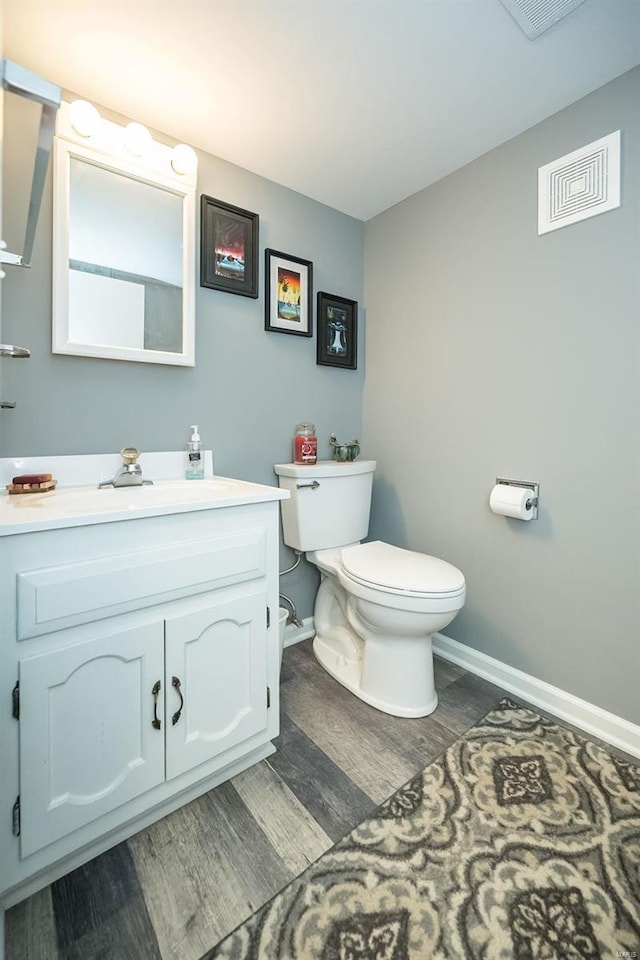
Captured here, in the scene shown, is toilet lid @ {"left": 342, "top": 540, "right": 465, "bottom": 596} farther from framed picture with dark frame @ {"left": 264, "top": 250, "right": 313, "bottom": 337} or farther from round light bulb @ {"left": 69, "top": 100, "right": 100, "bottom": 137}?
round light bulb @ {"left": 69, "top": 100, "right": 100, "bottom": 137}

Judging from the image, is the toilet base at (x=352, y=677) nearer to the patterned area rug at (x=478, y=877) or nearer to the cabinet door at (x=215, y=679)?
the patterned area rug at (x=478, y=877)

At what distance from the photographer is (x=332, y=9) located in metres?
1.09

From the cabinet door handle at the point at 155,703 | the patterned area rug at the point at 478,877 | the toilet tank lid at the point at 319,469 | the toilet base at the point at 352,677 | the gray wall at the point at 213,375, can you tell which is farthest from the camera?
the toilet tank lid at the point at 319,469

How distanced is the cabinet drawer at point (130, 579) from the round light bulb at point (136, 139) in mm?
1318

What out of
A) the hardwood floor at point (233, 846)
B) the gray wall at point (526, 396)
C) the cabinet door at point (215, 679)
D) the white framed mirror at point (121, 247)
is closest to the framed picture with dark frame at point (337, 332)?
the gray wall at point (526, 396)

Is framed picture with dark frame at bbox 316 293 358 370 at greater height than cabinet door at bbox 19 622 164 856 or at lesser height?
greater

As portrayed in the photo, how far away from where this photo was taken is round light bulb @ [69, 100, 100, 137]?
1268mm

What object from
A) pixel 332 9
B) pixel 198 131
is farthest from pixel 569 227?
pixel 198 131

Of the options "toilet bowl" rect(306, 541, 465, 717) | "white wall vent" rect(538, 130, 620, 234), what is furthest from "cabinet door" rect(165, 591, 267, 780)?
"white wall vent" rect(538, 130, 620, 234)

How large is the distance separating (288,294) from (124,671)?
1.57 meters

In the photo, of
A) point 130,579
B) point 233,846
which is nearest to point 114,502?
point 130,579

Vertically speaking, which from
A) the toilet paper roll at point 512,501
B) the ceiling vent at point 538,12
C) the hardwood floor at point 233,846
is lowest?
the hardwood floor at point 233,846

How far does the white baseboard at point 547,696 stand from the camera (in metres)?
1.34

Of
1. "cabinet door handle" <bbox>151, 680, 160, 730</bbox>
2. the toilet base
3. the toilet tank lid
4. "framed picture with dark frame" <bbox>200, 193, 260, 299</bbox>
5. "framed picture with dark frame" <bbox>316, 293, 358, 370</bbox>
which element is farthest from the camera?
"framed picture with dark frame" <bbox>316, 293, 358, 370</bbox>
